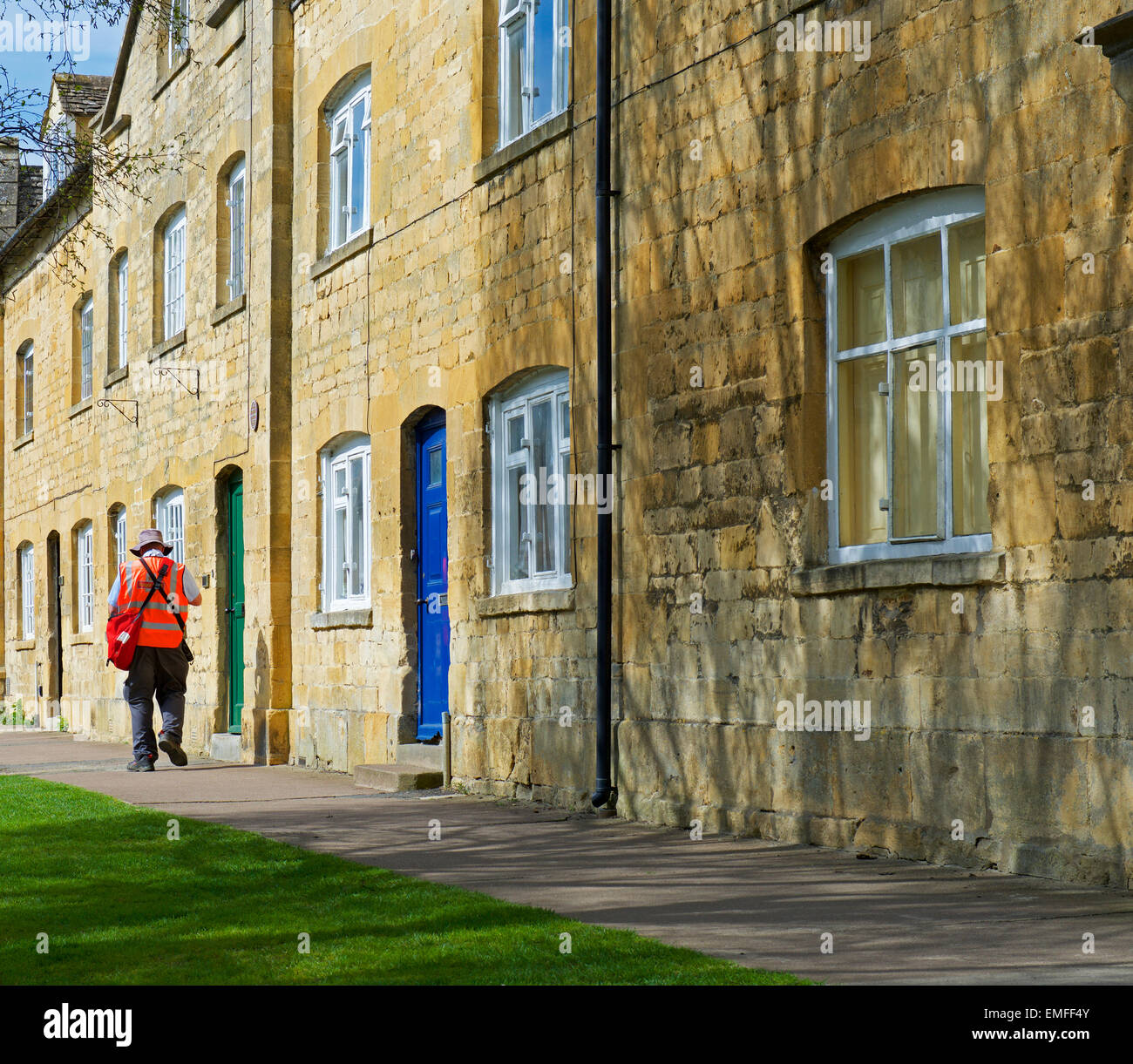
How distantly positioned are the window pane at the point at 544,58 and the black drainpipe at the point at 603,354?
1.08 meters

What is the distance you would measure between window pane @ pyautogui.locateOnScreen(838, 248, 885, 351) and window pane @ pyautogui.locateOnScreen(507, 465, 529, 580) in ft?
12.6

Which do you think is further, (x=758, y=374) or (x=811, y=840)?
(x=758, y=374)

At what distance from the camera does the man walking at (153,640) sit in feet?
49.4

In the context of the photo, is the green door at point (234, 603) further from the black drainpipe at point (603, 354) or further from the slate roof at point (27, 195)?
the slate roof at point (27, 195)

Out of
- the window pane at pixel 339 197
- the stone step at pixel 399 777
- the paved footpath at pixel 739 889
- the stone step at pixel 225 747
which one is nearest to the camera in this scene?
the paved footpath at pixel 739 889

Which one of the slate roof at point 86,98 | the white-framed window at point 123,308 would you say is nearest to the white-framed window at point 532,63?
the white-framed window at point 123,308

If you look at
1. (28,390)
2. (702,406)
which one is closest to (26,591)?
(28,390)

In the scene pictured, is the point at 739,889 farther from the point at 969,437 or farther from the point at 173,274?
the point at 173,274

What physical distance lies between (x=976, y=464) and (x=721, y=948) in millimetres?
3340

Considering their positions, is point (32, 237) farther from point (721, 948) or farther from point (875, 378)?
point (721, 948)

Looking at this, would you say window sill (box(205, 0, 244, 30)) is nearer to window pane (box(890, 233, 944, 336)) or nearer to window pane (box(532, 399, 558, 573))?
window pane (box(532, 399, 558, 573))

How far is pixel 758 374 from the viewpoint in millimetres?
9469

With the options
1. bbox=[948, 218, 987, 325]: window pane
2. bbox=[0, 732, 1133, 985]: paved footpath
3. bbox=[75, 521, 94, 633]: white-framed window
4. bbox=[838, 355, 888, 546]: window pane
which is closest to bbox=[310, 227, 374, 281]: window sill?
bbox=[0, 732, 1133, 985]: paved footpath
